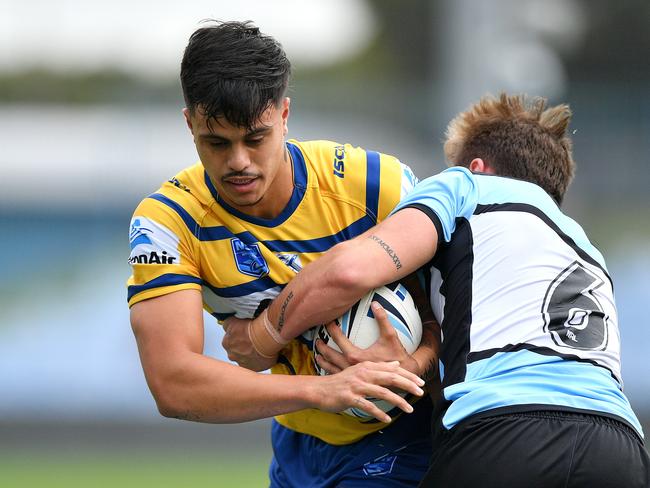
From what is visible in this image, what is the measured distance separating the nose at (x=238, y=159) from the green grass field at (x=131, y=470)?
5.43 m

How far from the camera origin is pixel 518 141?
412cm

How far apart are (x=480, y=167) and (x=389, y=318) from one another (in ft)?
2.35

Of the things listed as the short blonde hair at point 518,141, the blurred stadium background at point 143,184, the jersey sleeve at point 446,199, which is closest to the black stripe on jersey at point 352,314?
the jersey sleeve at point 446,199

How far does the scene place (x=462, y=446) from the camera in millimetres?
3365

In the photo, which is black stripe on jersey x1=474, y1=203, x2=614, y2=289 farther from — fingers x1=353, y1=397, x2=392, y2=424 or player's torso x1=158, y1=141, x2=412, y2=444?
fingers x1=353, y1=397, x2=392, y2=424

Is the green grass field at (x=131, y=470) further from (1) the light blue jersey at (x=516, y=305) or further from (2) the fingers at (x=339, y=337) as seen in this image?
(1) the light blue jersey at (x=516, y=305)

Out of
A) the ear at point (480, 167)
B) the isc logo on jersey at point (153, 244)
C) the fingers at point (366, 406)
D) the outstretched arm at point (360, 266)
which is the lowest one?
the fingers at point (366, 406)

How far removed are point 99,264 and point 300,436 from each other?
22.9ft

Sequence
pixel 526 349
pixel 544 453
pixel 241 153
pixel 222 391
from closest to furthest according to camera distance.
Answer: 1. pixel 544 453
2. pixel 526 349
3. pixel 222 391
4. pixel 241 153

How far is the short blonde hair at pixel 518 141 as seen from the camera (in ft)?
13.4

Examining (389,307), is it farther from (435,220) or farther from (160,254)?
(160,254)

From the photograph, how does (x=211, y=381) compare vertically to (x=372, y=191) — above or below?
below

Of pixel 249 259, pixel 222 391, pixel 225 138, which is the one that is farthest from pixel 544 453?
pixel 225 138

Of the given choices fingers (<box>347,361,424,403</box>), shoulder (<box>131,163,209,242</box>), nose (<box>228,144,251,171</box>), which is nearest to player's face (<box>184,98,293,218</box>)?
nose (<box>228,144,251,171</box>)
